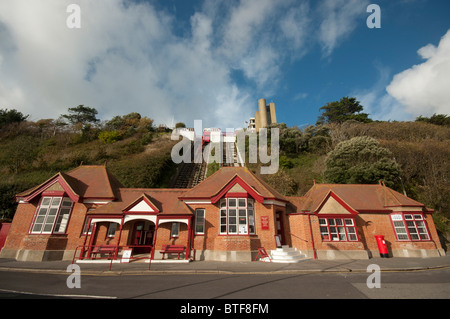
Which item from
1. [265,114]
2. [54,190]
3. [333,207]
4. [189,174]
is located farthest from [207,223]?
[265,114]

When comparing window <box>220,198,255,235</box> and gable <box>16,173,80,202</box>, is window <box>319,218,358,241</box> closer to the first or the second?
window <box>220,198,255,235</box>

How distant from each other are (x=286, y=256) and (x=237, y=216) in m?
4.40

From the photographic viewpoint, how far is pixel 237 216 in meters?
15.0

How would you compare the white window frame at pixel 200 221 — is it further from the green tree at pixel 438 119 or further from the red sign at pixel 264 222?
the green tree at pixel 438 119

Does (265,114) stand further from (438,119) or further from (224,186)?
(224,186)

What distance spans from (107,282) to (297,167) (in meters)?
35.0

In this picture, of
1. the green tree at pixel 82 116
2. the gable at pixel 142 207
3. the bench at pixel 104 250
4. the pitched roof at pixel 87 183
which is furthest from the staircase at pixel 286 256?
the green tree at pixel 82 116

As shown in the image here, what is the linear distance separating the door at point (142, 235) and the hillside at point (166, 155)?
9033 millimetres

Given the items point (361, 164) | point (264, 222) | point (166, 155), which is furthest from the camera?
point (166, 155)

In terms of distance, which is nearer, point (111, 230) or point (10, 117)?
point (111, 230)

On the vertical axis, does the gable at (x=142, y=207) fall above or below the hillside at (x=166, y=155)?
below

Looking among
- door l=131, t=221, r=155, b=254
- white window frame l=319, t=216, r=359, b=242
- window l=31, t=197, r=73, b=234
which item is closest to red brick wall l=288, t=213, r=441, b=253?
white window frame l=319, t=216, r=359, b=242

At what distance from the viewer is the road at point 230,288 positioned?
21.0 feet

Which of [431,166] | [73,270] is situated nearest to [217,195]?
[73,270]
